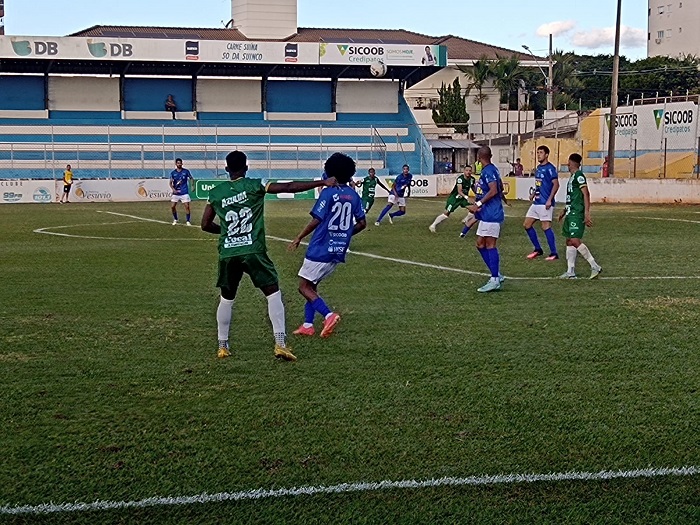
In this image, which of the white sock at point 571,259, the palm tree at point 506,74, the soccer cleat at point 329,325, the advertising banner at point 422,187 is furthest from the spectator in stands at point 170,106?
the soccer cleat at point 329,325

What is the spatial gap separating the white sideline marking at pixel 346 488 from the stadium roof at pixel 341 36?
57380 millimetres

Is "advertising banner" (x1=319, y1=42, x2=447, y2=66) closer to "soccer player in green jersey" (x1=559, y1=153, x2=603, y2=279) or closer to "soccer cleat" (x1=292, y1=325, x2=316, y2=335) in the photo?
"soccer player in green jersey" (x1=559, y1=153, x2=603, y2=279)

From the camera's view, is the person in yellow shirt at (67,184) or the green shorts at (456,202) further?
the person in yellow shirt at (67,184)

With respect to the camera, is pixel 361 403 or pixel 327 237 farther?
pixel 327 237

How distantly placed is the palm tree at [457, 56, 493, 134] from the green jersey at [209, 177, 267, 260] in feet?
232

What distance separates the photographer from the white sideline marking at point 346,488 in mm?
4387

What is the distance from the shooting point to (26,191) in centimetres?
3788

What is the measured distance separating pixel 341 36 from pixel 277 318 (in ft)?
232

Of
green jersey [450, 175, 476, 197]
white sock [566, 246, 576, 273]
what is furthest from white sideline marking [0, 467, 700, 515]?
green jersey [450, 175, 476, 197]

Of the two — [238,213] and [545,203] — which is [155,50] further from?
[238,213]

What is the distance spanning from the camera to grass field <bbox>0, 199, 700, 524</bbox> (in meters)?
4.50

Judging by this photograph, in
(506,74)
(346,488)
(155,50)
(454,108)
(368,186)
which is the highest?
(506,74)

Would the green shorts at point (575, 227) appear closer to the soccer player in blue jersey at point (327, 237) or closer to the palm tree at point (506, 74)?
the soccer player in blue jersey at point (327, 237)

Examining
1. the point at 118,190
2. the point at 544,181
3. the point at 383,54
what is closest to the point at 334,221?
the point at 544,181
